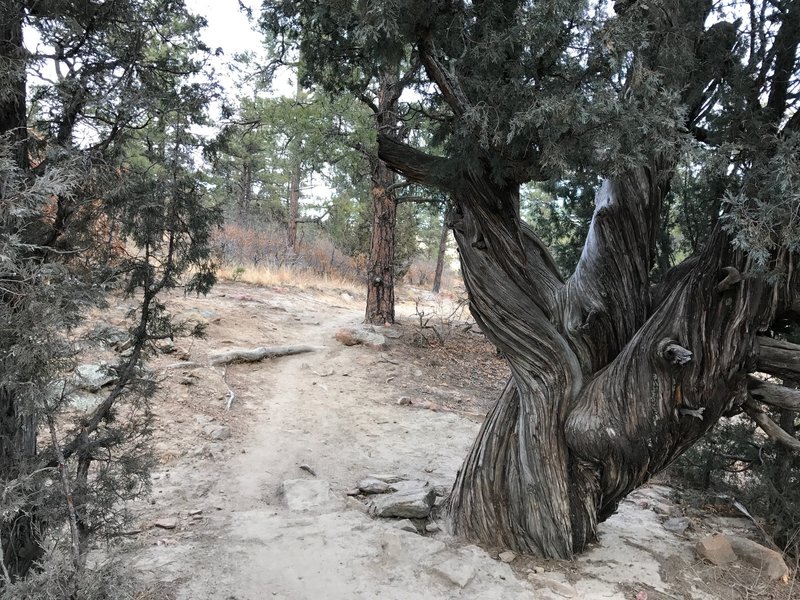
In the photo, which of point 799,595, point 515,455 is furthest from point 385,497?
point 799,595

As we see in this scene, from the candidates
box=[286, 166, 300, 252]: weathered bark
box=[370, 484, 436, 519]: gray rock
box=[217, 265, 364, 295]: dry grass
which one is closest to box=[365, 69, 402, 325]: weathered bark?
box=[217, 265, 364, 295]: dry grass

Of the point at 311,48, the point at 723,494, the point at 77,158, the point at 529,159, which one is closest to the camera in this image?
the point at 77,158

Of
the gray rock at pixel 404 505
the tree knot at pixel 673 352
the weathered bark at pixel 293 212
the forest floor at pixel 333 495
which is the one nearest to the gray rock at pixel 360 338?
the forest floor at pixel 333 495

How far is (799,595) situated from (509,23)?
4.29 metres

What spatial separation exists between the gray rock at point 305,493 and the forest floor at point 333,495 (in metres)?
0.02

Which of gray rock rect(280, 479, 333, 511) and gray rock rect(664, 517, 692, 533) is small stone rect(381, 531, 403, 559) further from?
gray rock rect(664, 517, 692, 533)

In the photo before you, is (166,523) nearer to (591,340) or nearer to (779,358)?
(591,340)

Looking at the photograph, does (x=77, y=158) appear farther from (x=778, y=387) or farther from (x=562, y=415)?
(x=778, y=387)

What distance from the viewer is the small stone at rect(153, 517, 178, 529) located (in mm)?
4219

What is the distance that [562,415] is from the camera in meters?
3.77

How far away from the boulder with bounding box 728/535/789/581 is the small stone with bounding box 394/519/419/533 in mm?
2462

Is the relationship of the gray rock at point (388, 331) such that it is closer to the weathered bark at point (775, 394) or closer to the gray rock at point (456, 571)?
the gray rock at point (456, 571)

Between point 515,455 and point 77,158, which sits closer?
point 77,158

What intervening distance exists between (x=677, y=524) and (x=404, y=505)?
2.45m
